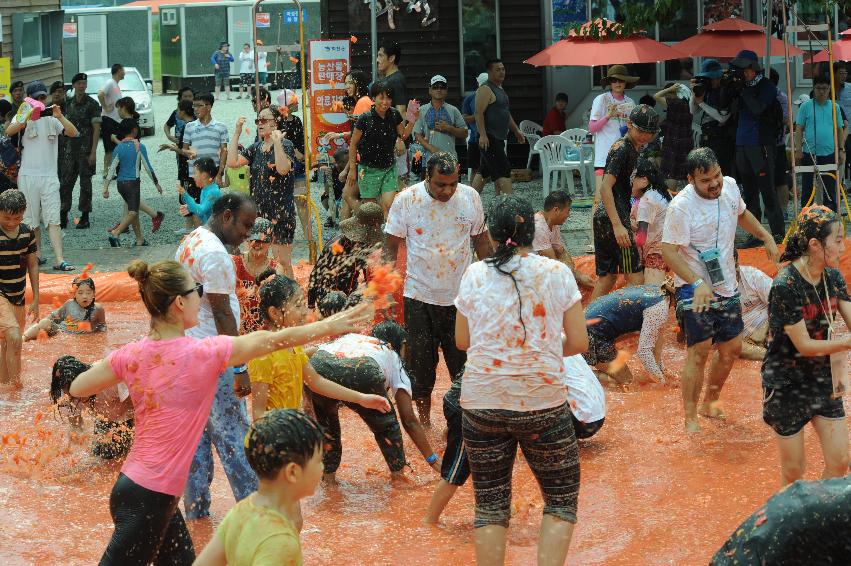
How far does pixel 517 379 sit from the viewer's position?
16.4ft

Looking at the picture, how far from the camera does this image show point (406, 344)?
25.7 ft

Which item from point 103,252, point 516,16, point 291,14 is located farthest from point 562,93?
point 291,14

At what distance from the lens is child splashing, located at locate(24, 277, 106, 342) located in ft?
34.8

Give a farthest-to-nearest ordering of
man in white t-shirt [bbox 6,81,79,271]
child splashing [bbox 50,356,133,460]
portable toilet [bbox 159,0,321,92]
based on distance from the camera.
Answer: portable toilet [bbox 159,0,321,92] → man in white t-shirt [bbox 6,81,79,271] → child splashing [bbox 50,356,133,460]

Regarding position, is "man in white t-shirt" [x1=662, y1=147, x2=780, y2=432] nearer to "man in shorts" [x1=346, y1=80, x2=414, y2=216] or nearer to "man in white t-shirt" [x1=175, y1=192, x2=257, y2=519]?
"man in white t-shirt" [x1=175, y1=192, x2=257, y2=519]

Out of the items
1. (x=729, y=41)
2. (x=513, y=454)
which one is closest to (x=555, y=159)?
(x=729, y=41)

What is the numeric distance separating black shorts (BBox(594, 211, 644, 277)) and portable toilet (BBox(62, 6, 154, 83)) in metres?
30.3

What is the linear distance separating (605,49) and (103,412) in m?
A: 8.84

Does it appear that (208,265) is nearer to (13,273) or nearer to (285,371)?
(285,371)

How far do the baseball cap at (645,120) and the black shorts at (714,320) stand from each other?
167 cm

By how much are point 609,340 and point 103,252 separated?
7.07 meters

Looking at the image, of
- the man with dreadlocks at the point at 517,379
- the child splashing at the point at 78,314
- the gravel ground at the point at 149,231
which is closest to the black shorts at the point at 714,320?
the man with dreadlocks at the point at 517,379

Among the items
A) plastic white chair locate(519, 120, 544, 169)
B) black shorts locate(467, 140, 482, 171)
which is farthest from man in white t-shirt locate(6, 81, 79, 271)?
plastic white chair locate(519, 120, 544, 169)

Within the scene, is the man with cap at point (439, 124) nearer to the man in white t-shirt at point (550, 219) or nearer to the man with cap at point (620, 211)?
the man with cap at point (620, 211)
